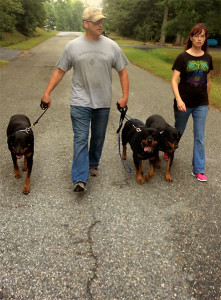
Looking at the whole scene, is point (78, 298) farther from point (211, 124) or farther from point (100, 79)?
point (211, 124)

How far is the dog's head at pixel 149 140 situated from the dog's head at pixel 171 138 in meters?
0.19

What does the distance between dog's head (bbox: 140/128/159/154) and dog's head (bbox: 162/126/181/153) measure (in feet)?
0.64

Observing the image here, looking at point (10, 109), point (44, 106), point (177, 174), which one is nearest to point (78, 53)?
point (44, 106)

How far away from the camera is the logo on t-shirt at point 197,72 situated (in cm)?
381


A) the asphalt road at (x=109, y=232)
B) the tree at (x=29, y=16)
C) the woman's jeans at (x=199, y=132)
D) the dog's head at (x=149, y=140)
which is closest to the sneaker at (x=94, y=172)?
the asphalt road at (x=109, y=232)

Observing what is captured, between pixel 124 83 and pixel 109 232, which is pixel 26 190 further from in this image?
pixel 124 83

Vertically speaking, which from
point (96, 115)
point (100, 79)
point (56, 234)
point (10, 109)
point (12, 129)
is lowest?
point (10, 109)

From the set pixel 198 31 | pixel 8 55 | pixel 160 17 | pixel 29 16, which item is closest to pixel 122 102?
pixel 198 31

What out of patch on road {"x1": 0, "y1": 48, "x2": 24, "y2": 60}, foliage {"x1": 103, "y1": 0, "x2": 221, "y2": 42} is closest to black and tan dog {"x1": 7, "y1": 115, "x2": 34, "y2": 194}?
patch on road {"x1": 0, "y1": 48, "x2": 24, "y2": 60}

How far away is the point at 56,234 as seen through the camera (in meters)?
2.93

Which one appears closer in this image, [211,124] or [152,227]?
[152,227]

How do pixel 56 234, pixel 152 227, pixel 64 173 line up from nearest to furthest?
1. pixel 56 234
2. pixel 152 227
3. pixel 64 173

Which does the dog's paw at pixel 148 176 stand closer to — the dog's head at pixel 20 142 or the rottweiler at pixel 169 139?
the rottweiler at pixel 169 139

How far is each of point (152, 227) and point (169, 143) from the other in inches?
54.8
